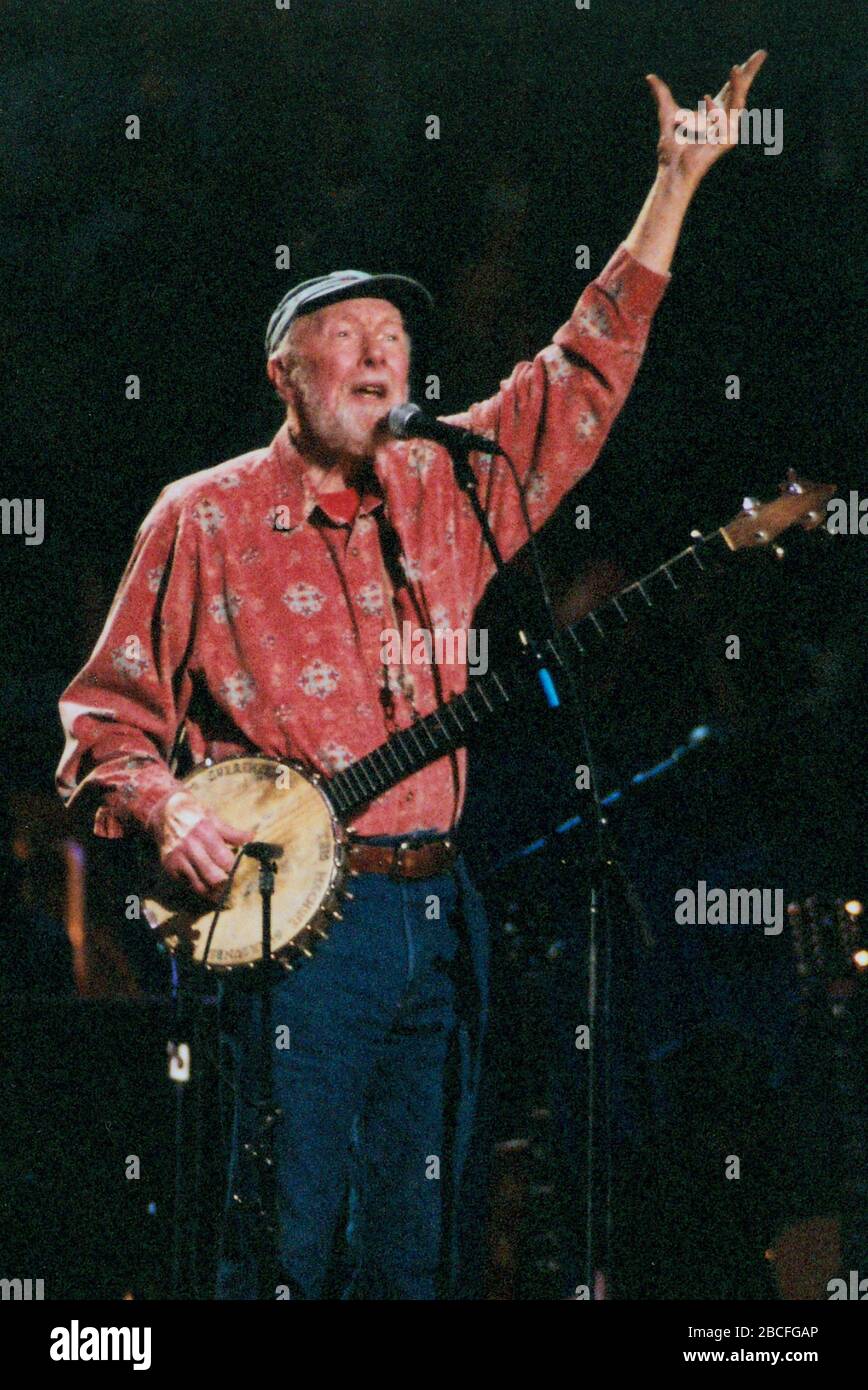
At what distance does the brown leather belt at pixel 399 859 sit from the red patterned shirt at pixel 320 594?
0.05 metres

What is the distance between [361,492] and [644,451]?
63cm

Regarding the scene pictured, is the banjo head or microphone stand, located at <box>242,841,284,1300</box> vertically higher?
the banjo head

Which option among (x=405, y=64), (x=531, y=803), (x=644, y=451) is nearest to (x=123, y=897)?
(x=531, y=803)

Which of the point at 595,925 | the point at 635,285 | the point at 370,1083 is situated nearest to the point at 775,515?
the point at 635,285

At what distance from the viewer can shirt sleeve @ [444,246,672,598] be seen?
123 inches

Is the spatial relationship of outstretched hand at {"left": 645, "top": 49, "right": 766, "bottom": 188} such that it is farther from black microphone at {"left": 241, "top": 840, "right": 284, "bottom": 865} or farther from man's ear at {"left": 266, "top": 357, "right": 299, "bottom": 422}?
black microphone at {"left": 241, "top": 840, "right": 284, "bottom": 865}

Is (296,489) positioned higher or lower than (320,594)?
higher

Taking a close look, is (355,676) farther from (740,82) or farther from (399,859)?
(740,82)

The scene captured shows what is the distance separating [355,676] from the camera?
3.04 meters

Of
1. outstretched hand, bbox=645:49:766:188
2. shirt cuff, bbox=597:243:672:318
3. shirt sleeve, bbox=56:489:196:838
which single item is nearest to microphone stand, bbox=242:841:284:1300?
shirt sleeve, bbox=56:489:196:838

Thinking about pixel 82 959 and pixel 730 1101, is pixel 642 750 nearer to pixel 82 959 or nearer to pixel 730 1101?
pixel 730 1101

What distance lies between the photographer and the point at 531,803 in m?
3.54

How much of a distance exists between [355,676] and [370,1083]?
0.77 meters
